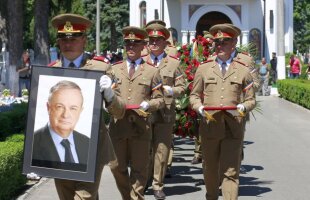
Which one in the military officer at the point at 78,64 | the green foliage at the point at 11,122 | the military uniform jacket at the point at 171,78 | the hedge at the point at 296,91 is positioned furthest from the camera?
the hedge at the point at 296,91

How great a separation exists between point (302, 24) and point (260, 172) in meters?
79.8

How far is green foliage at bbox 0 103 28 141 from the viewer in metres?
11.5

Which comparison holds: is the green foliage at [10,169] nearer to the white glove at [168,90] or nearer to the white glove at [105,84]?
the white glove at [168,90]

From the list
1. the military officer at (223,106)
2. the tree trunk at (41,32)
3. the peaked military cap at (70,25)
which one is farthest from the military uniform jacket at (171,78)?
the tree trunk at (41,32)

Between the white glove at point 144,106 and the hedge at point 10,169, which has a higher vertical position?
the white glove at point 144,106

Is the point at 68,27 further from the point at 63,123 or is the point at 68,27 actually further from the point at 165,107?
the point at 165,107

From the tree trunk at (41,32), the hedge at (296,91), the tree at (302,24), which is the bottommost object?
the hedge at (296,91)

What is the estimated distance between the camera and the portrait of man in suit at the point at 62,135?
19.2ft

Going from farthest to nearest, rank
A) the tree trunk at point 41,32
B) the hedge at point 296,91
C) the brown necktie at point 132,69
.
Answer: the tree trunk at point 41,32 < the hedge at point 296,91 < the brown necktie at point 132,69

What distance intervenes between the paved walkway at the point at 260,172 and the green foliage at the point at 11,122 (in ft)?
3.10

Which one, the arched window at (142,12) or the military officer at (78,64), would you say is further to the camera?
the arched window at (142,12)

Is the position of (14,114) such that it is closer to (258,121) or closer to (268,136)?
(268,136)

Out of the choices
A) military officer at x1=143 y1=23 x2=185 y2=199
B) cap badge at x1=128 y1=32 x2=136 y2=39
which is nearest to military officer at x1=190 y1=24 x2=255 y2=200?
cap badge at x1=128 y1=32 x2=136 y2=39

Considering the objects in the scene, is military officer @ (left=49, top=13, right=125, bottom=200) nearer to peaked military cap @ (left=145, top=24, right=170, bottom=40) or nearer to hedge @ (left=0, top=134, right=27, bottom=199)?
hedge @ (left=0, top=134, right=27, bottom=199)
